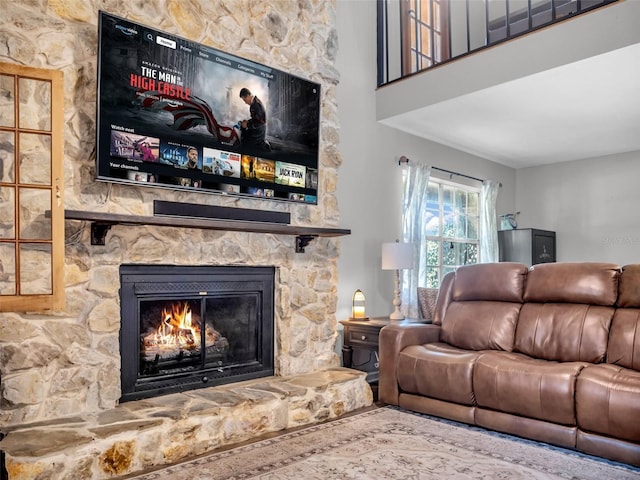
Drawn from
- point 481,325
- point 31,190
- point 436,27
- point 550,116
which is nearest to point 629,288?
point 481,325

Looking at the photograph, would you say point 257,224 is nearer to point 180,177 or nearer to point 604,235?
point 180,177

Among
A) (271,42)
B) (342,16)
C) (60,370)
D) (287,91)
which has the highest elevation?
(342,16)

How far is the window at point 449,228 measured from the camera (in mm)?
5845

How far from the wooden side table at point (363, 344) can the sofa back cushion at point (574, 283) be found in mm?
925

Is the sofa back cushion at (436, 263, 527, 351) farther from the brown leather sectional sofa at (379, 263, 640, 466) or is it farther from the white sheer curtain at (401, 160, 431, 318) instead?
the white sheer curtain at (401, 160, 431, 318)

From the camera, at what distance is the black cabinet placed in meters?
6.45

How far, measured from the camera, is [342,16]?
4.80m

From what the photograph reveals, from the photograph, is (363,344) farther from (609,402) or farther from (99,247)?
(99,247)

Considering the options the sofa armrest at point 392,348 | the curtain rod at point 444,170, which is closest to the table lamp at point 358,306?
the sofa armrest at point 392,348

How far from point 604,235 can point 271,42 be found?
484 cm

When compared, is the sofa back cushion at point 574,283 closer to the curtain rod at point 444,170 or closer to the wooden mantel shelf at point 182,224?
the wooden mantel shelf at point 182,224

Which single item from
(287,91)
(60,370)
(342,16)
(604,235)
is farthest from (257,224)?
(604,235)

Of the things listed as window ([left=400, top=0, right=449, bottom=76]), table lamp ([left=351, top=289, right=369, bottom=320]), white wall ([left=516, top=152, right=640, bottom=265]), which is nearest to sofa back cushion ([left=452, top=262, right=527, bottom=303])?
table lamp ([left=351, top=289, right=369, bottom=320])

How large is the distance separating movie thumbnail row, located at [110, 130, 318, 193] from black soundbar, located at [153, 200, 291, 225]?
0.76 ft
